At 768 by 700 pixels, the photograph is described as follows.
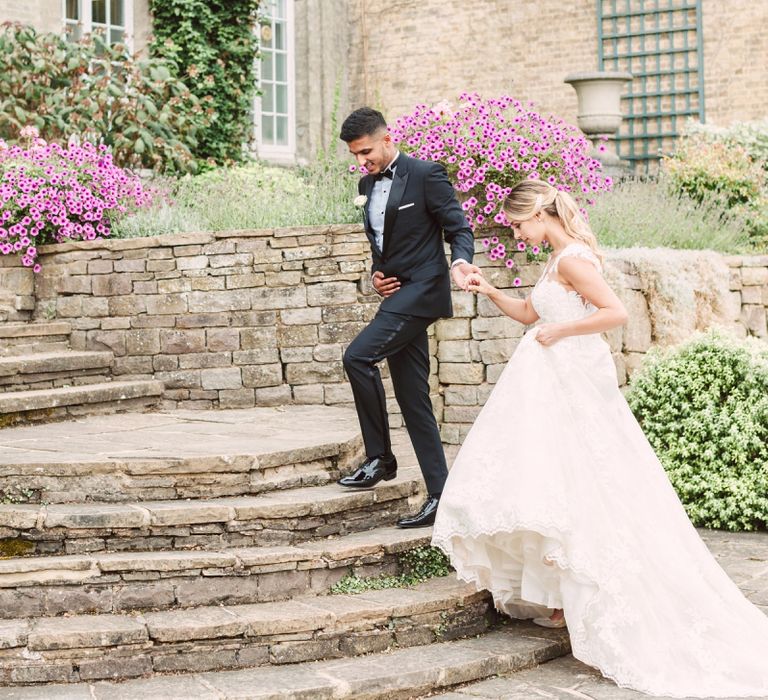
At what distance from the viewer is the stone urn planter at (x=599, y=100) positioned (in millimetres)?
13203

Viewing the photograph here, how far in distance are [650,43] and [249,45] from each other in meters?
5.28

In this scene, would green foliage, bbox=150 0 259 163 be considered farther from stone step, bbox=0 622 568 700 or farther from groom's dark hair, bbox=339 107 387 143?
stone step, bbox=0 622 568 700

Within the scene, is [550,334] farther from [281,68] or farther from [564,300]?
[281,68]

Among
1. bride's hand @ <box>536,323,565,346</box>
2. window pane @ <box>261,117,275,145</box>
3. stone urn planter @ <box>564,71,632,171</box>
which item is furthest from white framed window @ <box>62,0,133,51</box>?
Result: bride's hand @ <box>536,323,565,346</box>

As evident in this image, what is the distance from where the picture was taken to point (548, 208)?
4.88 meters

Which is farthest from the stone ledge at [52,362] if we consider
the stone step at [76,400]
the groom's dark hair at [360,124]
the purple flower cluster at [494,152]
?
the groom's dark hair at [360,124]

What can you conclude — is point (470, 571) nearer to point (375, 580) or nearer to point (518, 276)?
point (375, 580)

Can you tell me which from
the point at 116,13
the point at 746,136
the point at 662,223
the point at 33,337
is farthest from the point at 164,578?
the point at 746,136

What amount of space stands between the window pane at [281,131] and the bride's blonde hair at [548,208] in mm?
10431

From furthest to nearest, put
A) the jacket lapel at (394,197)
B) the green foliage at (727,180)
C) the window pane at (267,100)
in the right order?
the window pane at (267,100), the green foliage at (727,180), the jacket lapel at (394,197)

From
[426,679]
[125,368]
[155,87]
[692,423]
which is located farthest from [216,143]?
[426,679]

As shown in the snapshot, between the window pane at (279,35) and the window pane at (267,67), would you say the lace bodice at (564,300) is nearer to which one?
the window pane at (267,67)

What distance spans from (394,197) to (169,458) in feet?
5.15

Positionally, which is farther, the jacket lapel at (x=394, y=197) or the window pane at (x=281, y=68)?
the window pane at (x=281, y=68)
